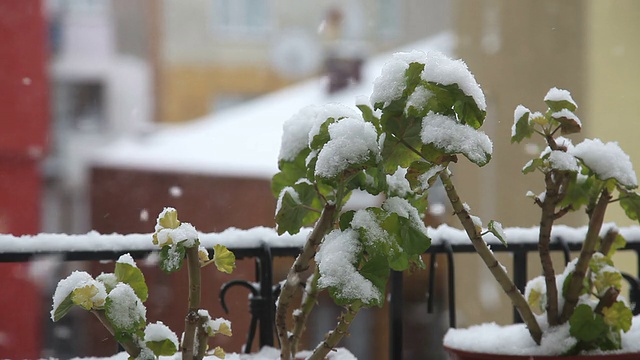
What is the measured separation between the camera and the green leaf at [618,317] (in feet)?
3.32

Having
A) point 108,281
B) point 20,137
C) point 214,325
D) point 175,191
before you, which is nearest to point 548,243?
point 214,325

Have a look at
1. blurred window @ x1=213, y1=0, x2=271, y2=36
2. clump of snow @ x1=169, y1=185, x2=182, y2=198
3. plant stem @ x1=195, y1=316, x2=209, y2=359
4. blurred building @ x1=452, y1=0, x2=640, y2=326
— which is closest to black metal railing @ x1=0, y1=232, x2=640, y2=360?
plant stem @ x1=195, y1=316, x2=209, y2=359

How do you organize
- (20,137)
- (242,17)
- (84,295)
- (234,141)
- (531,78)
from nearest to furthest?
(84,295) → (531,78) → (20,137) → (234,141) → (242,17)

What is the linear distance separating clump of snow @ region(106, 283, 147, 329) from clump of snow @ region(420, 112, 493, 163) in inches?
13.3

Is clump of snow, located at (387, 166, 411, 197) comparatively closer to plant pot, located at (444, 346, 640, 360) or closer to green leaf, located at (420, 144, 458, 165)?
green leaf, located at (420, 144, 458, 165)

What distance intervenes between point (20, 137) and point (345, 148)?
20.0ft

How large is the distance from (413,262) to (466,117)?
0.60ft

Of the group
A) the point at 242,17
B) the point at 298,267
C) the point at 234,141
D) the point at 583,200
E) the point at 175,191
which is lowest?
the point at 298,267

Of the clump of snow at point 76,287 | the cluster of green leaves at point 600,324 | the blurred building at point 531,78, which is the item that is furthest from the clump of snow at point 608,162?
the blurred building at point 531,78

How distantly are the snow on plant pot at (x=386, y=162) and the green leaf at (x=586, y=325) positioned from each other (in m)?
0.24

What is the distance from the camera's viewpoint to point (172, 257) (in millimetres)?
816

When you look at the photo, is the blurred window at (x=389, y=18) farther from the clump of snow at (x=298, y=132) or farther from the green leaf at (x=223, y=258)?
the green leaf at (x=223, y=258)

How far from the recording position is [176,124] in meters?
15.4

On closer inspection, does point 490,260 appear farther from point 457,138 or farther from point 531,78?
point 531,78
